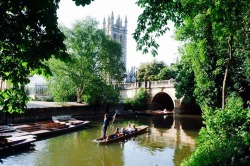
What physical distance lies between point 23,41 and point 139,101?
42.7 metres

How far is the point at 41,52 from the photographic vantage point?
13.1ft

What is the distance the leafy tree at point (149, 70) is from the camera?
61.8 m

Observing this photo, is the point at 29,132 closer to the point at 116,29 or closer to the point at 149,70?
the point at 149,70

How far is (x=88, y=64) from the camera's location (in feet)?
113

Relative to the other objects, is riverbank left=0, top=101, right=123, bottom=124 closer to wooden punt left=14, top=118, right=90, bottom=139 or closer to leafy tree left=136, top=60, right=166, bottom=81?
wooden punt left=14, top=118, right=90, bottom=139

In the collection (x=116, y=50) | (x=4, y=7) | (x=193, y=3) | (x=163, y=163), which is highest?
(x=116, y=50)

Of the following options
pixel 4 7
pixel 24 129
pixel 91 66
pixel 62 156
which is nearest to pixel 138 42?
pixel 4 7

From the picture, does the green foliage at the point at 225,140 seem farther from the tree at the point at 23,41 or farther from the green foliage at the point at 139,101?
the green foliage at the point at 139,101

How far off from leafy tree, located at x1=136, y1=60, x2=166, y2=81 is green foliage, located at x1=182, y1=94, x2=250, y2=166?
166ft

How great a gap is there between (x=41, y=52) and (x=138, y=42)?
429cm

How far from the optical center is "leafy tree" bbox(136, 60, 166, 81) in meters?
61.8

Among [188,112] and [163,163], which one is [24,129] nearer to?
[163,163]

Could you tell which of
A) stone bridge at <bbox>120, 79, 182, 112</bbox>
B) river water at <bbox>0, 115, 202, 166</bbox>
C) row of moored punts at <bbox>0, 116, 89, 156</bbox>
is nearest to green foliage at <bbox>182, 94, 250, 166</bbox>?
river water at <bbox>0, 115, 202, 166</bbox>

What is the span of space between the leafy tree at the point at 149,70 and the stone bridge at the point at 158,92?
359 inches
